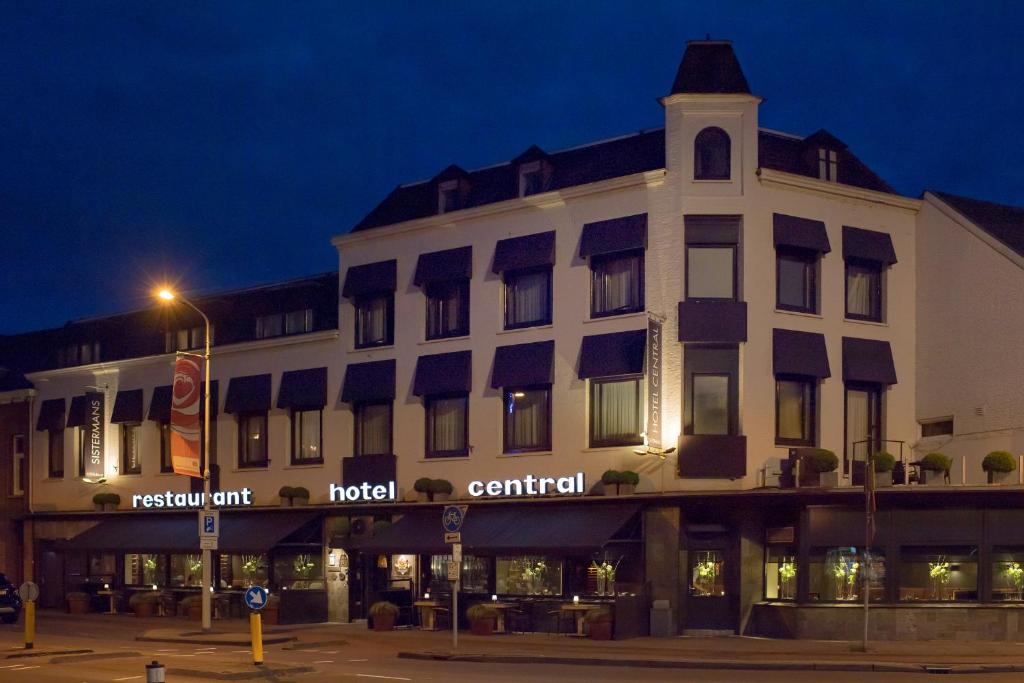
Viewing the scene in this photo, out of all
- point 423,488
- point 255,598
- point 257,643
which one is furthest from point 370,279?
point 255,598

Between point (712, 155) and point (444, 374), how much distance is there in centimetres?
986

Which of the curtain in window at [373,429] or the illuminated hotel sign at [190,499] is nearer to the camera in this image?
the curtain in window at [373,429]

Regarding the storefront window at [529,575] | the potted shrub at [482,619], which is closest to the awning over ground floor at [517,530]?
the storefront window at [529,575]

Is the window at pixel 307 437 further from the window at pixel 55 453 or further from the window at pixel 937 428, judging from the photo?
the window at pixel 937 428

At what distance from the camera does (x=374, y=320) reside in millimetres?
43094

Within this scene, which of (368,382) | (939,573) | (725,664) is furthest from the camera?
(368,382)

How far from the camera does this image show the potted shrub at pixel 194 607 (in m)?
43.9

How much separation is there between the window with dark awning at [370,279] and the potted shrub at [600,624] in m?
12.1

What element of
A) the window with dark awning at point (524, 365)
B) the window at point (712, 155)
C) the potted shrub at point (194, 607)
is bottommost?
the potted shrub at point (194, 607)

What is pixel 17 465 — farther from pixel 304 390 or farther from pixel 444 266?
pixel 444 266

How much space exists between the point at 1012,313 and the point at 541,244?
12.0m

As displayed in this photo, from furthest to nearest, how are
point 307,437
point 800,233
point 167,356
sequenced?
point 167,356
point 307,437
point 800,233

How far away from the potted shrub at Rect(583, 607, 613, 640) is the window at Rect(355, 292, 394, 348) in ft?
37.0

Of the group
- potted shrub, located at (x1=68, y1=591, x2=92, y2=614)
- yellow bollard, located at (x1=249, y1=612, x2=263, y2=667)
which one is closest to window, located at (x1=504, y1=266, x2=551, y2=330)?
yellow bollard, located at (x1=249, y1=612, x2=263, y2=667)
